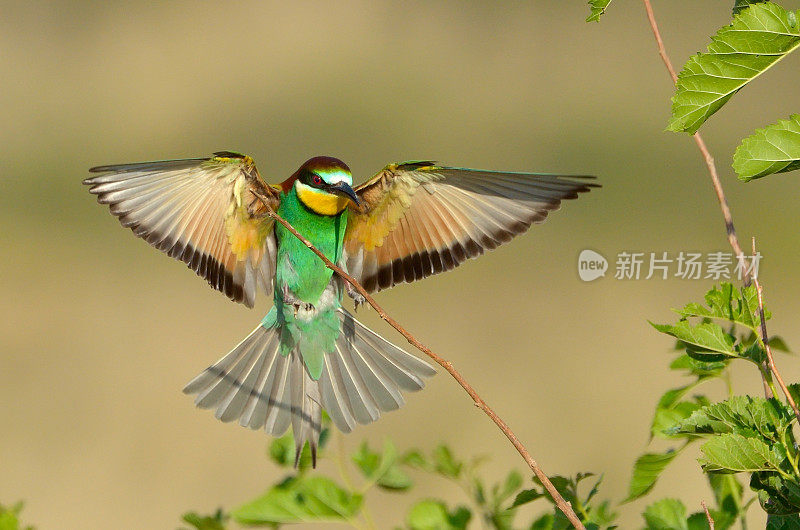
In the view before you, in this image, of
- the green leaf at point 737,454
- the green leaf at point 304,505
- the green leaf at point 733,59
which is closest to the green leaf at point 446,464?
the green leaf at point 304,505

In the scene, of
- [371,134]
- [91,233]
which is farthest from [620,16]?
[91,233]

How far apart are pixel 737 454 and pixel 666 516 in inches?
9.6

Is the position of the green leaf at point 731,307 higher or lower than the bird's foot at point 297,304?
higher

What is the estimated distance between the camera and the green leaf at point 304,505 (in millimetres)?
1109

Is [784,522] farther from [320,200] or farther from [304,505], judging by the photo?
[320,200]

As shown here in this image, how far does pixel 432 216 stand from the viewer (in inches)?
59.4

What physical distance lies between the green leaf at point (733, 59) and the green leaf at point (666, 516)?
1.32ft

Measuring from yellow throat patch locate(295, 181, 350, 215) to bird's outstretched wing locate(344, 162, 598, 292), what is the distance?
0.03m

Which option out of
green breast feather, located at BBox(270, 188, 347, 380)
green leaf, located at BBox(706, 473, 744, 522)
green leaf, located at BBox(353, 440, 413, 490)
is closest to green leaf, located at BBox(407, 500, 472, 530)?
green leaf, located at BBox(353, 440, 413, 490)

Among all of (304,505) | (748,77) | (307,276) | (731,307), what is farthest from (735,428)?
(307,276)

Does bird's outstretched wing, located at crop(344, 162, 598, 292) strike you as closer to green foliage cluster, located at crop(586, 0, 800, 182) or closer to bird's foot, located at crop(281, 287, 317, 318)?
bird's foot, located at crop(281, 287, 317, 318)

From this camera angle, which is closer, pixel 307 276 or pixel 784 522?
pixel 784 522

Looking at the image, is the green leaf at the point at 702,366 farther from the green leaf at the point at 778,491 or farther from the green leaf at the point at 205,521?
the green leaf at the point at 205,521

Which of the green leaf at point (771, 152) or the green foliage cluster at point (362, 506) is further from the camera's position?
the green foliage cluster at point (362, 506)
